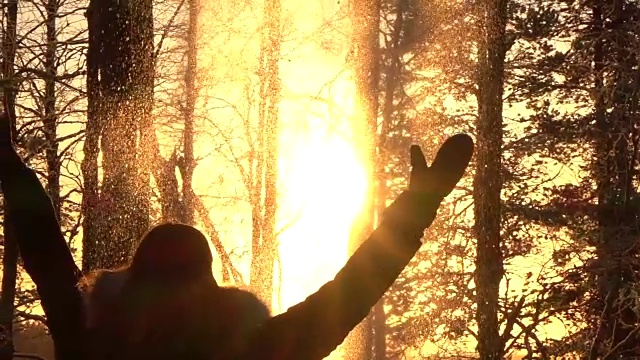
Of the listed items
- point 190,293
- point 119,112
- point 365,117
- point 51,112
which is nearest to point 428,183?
point 190,293

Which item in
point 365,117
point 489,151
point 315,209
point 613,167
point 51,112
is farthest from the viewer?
point 315,209

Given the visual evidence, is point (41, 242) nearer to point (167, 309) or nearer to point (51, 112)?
point (167, 309)

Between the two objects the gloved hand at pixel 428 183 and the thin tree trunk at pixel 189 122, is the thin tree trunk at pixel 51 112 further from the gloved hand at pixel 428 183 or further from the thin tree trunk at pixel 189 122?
the gloved hand at pixel 428 183

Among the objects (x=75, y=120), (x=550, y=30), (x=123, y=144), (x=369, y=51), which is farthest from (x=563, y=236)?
(x=123, y=144)

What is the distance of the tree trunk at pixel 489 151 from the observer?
10.8 m

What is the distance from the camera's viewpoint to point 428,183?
1.43 meters

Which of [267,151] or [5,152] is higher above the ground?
[267,151]

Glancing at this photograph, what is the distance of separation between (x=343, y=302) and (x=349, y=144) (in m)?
15.1

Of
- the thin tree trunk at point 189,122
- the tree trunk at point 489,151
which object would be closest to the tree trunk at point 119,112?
the tree trunk at point 489,151

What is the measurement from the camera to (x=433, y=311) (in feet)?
43.3

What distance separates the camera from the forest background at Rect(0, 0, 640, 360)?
214 inches

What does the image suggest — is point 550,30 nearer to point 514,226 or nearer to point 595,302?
point 514,226

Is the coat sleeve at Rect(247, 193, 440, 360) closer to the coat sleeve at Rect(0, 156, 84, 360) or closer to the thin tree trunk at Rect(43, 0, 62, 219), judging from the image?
the coat sleeve at Rect(0, 156, 84, 360)

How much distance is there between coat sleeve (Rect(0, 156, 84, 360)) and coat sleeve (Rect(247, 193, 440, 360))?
356mm
